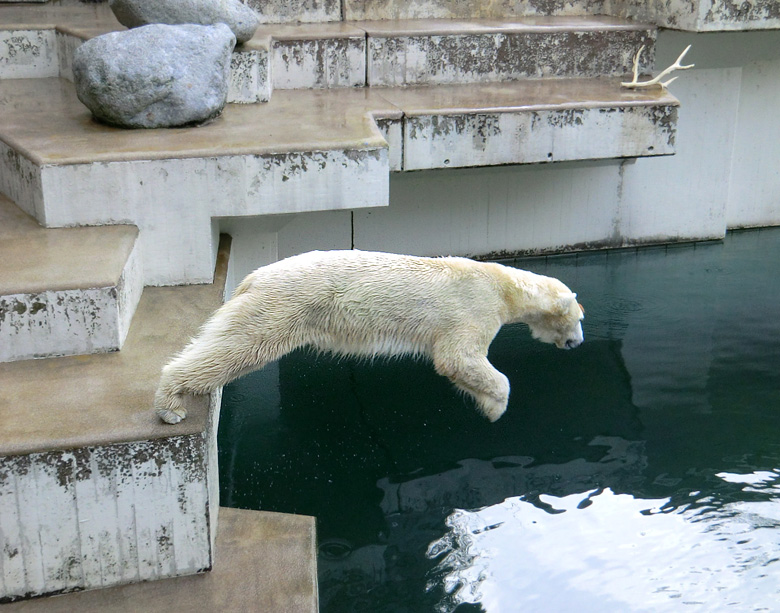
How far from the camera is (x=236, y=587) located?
2967 mm

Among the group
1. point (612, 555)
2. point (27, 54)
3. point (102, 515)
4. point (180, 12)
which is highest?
point (180, 12)

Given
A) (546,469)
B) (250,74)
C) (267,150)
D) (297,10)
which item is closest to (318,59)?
(250,74)

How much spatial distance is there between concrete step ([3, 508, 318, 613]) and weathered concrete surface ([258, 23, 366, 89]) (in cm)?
365

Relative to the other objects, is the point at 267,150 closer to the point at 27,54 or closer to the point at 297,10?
the point at 27,54

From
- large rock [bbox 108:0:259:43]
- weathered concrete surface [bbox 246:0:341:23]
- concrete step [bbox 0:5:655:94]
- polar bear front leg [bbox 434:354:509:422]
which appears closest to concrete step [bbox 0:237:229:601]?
polar bear front leg [bbox 434:354:509:422]

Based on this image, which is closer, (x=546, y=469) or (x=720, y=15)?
(x=546, y=469)

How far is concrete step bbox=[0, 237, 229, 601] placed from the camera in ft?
9.18

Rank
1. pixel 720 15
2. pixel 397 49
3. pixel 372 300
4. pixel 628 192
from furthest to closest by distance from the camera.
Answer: pixel 628 192, pixel 720 15, pixel 397 49, pixel 372 300

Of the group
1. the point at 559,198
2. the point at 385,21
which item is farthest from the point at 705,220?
the point at 385,21

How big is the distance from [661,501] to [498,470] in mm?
756

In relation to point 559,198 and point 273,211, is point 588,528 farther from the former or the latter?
point 559,198

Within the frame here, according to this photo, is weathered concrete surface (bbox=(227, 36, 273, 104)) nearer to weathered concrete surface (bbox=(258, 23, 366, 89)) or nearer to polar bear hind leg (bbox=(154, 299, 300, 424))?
weathered concrete surface (bbox=(258, 23, 366, 89))

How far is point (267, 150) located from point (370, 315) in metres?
1.38

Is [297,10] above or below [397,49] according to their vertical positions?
above
